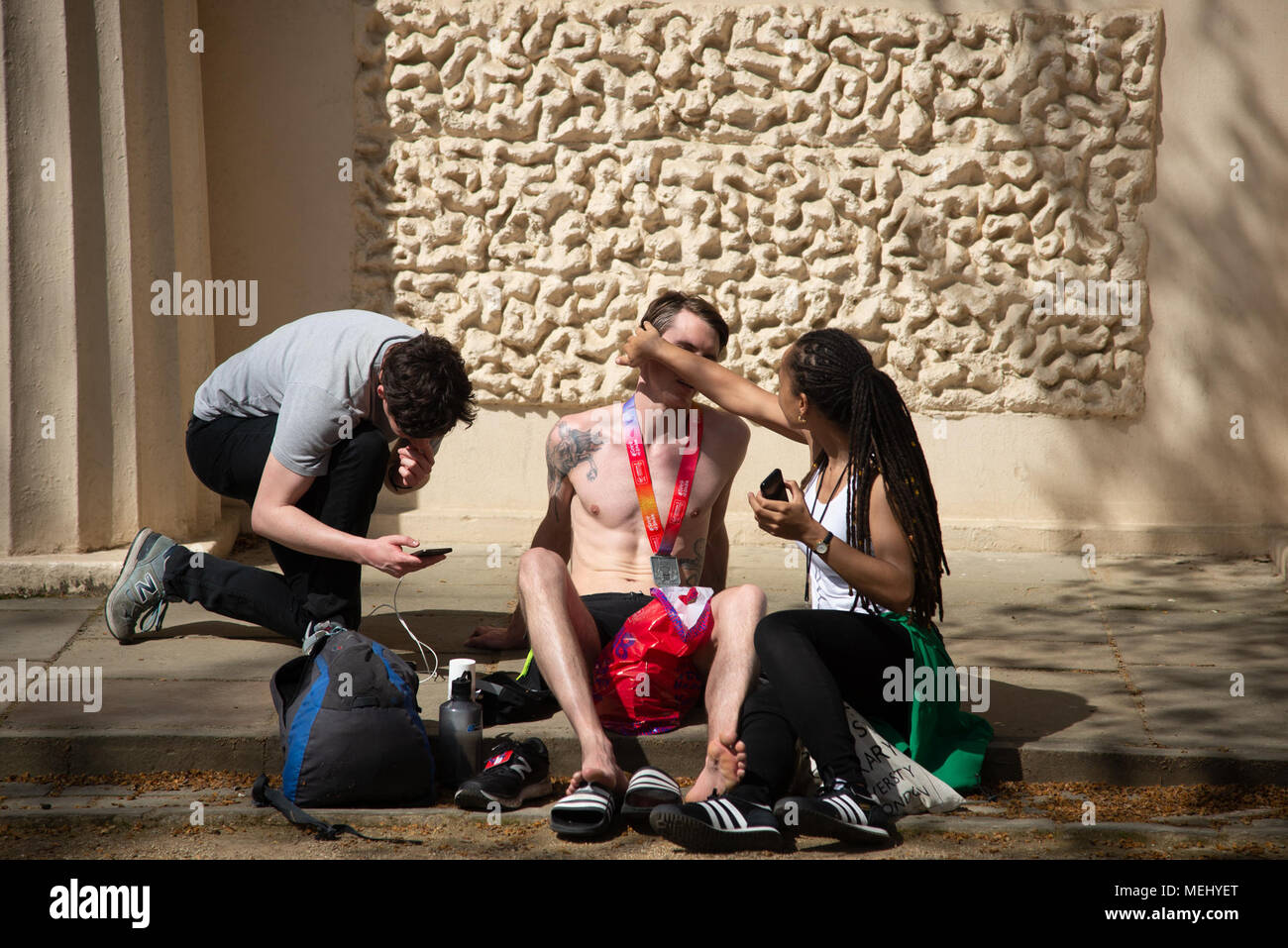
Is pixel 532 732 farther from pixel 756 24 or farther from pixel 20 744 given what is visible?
pixel 756 24

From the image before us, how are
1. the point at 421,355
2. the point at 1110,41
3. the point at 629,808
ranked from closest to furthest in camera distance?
the point at 629,808 < the point at 421,355 < the point at 1110,41

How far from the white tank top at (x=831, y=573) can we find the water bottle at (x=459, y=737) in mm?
1047

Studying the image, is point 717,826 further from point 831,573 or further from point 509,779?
point 831,573

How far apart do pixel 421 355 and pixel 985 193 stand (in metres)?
3.63

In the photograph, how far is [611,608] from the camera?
383 centimetres

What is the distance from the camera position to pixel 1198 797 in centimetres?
351

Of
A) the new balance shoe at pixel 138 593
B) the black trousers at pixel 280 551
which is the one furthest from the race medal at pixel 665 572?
the new balance shoe at pixel 138 593

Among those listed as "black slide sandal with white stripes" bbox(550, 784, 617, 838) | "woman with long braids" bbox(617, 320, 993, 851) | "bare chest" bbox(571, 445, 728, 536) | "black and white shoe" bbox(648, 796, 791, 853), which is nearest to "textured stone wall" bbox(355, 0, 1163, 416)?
"bare chest" bbox(571, 445, 728, 536)

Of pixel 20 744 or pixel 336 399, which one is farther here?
pixel 336 399

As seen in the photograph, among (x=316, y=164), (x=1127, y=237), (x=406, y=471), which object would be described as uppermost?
(x=316, y=164)

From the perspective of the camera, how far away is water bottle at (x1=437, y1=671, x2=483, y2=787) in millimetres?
3518

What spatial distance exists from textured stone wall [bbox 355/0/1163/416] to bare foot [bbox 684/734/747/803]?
344cm

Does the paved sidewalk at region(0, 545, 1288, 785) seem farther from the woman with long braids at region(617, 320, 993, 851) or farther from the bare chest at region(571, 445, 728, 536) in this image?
the bare chest at region(571, 445, 728, 536)

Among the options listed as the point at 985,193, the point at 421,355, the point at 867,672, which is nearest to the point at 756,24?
the point at 985,193
